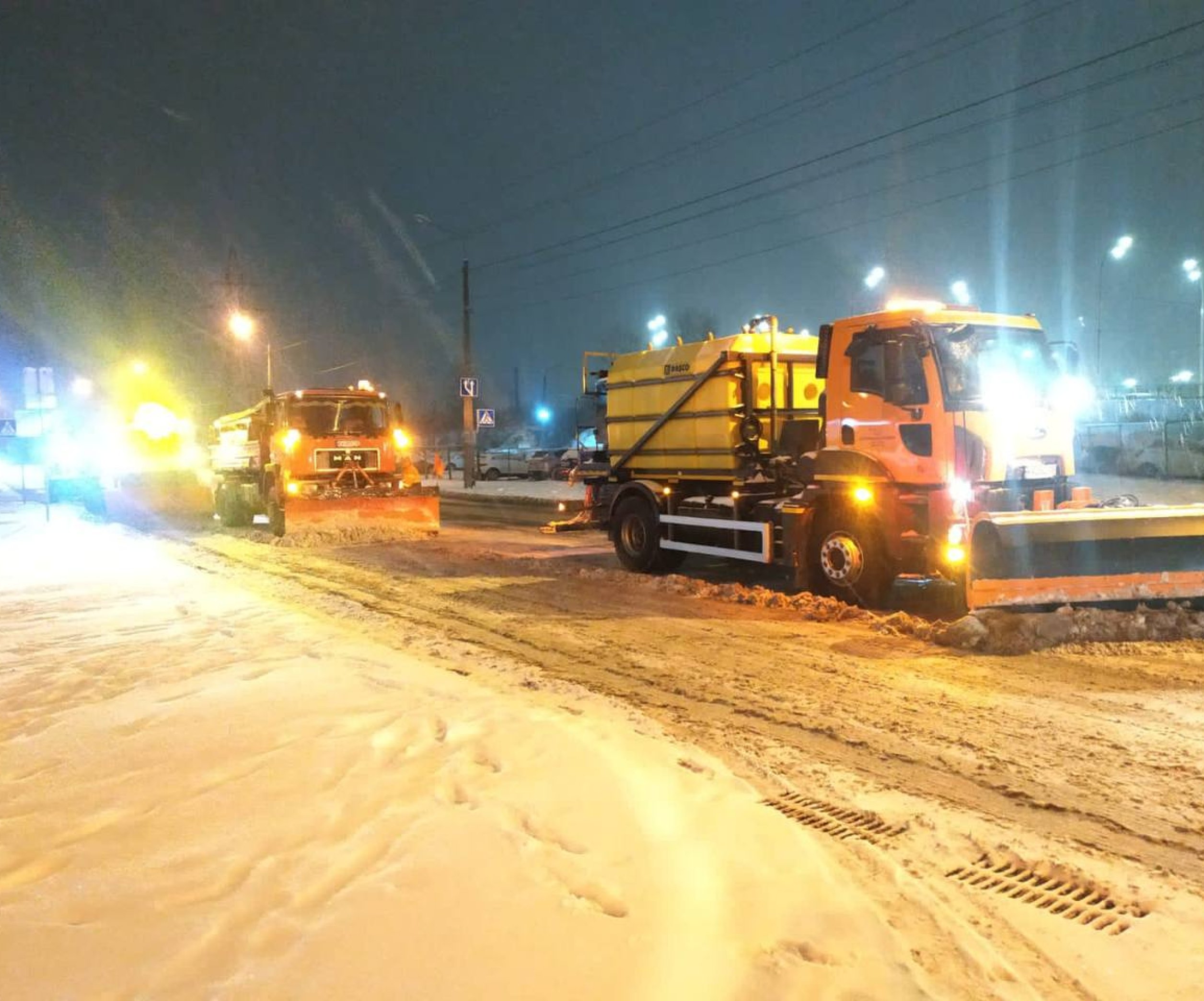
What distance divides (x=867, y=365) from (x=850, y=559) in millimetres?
2039

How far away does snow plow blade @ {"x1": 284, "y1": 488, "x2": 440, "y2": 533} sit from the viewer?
17.5 metres

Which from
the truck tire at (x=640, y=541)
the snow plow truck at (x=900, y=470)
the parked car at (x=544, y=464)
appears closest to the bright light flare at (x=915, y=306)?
the snow plow truck at (x=900, y=470)

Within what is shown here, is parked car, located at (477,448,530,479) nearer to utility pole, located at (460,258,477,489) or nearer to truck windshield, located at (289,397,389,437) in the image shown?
utility pole, located at (460,258,477,489)

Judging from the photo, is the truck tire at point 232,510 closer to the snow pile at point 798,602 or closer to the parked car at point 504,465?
the snow pile at point 798,602

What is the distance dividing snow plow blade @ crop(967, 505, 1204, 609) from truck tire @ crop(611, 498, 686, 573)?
204 inches

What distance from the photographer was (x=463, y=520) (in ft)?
74.6

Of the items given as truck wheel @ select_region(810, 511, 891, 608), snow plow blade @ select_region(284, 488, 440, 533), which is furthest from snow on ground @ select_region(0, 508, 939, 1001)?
snow plow blade @ select_region(284, 488, 440, 533)

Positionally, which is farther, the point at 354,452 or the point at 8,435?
the point at 8,435

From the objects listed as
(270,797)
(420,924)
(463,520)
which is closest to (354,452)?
(463,520)

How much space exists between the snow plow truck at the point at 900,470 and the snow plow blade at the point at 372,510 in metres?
6.71

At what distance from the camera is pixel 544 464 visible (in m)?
46.5

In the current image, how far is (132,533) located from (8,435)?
6.34 m

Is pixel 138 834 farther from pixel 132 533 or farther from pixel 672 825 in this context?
pixel 132 533

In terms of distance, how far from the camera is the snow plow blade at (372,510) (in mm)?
17547
